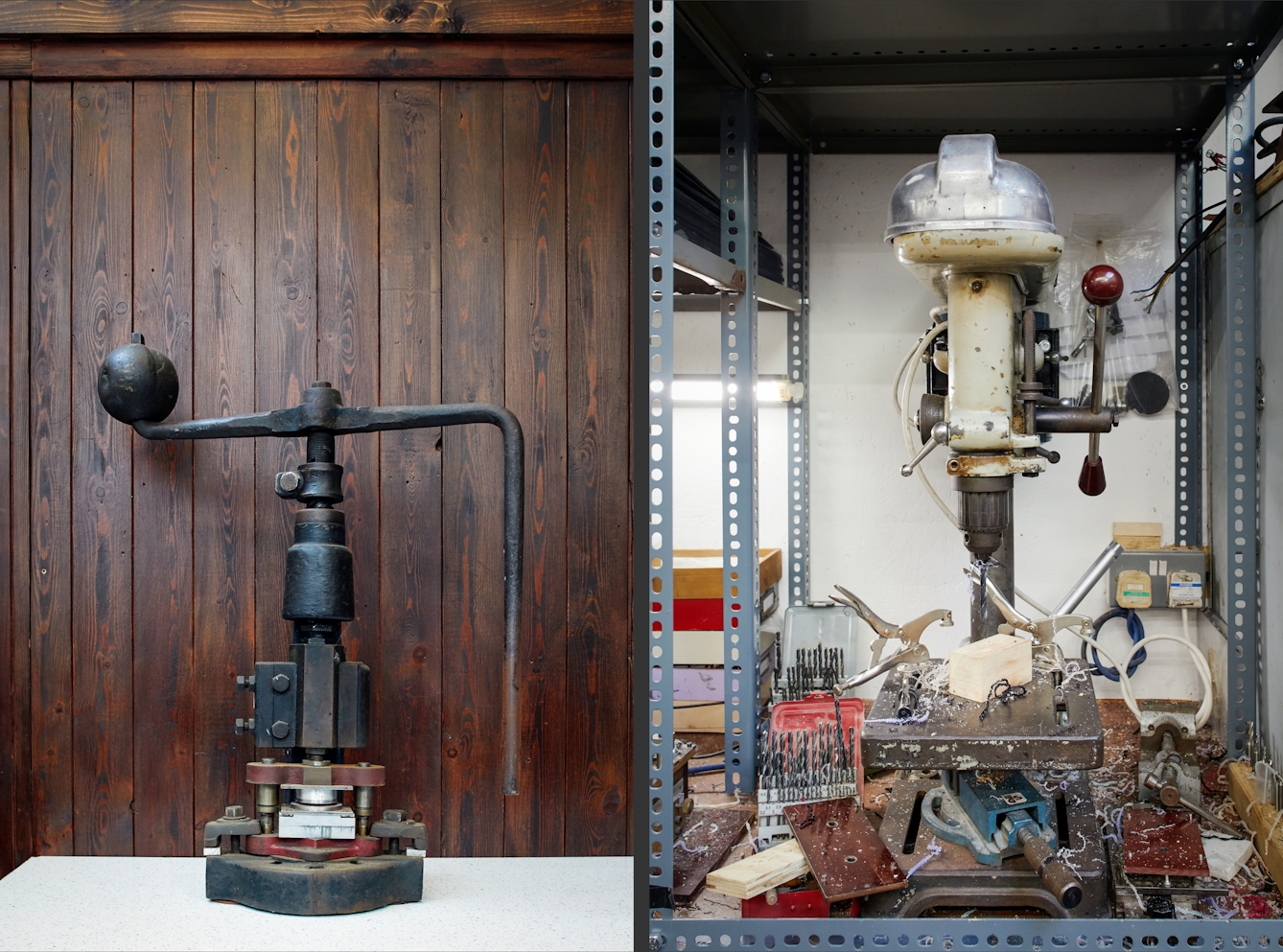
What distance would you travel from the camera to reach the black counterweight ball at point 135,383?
6.46ft

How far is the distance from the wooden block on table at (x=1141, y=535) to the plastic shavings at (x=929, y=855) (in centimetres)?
109

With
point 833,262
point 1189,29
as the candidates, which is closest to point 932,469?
point 833,262

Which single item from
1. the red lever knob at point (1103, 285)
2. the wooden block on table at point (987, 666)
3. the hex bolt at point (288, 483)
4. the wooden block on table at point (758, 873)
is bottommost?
the wooden block on table at point (758, 873)

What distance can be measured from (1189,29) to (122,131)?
7.20 ft

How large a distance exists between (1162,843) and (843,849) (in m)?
0.60

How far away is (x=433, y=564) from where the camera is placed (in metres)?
2.19

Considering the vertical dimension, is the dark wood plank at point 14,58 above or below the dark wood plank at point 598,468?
above

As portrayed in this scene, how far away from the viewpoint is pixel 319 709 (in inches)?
75.0

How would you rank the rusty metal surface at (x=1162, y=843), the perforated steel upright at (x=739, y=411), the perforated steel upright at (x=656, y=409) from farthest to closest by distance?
the perforated steel upright at (x=739, y=411)
the rusty metal surface at (x=1162, y=843)
the perforated steel upright at (x=656, y=409)

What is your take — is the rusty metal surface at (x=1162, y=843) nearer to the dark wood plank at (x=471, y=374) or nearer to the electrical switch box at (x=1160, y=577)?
the electrical switch box at (x=1160, y=577)

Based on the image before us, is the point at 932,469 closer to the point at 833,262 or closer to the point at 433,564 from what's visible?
the point at 833,262

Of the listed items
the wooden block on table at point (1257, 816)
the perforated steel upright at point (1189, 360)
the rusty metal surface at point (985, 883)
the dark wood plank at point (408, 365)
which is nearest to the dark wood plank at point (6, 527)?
the dark wood plank at point (408, 365)

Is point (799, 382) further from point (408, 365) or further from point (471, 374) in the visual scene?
point (408, 365)

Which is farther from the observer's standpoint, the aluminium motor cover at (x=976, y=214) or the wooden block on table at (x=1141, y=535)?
the wooden block on table at (x=1141, y=535)
